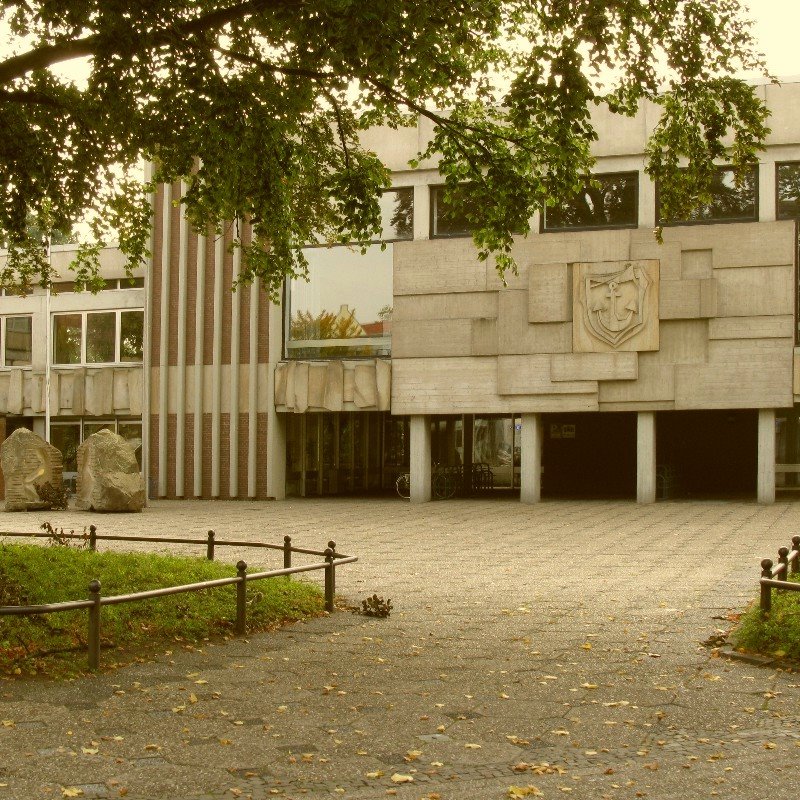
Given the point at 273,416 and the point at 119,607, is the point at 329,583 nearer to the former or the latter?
the point at 119,607

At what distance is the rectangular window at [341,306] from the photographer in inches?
1172

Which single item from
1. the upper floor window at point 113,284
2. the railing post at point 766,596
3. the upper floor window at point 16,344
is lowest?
the railing post at point 766,596

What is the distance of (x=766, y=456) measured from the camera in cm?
2716

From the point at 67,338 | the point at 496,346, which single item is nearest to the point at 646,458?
the point at 496,346

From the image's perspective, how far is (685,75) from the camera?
1085 cm

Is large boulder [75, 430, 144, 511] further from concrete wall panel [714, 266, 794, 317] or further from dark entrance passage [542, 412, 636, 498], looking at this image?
concrete wall panel [714, 266, 794, 317]

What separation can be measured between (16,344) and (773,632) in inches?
1199

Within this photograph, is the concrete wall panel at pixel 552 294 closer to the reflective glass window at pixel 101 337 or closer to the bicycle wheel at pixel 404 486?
the bicycle wheel at pixel 404 486

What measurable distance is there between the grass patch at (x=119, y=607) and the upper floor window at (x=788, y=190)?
59.9ft

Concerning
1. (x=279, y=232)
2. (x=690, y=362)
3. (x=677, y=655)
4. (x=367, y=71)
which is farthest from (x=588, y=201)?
(x=677, y=655)

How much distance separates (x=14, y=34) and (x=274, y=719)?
877 centimetres

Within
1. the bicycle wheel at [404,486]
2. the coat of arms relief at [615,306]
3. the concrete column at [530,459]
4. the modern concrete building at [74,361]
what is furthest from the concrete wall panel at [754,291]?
the modern concrete building at [74,361]

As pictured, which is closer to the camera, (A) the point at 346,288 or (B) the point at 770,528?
(B) the point at 770,528

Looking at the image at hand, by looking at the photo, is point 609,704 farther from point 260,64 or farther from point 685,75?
point 260,64
